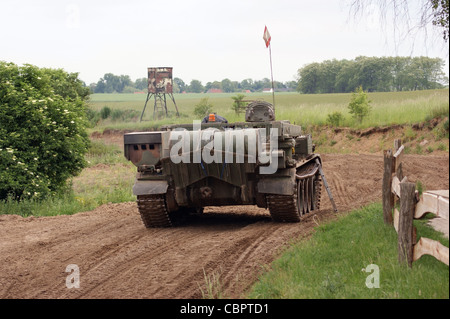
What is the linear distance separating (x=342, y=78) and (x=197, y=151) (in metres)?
28.8

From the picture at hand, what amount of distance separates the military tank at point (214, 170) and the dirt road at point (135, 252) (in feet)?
1.51

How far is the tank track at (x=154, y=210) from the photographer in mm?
10758

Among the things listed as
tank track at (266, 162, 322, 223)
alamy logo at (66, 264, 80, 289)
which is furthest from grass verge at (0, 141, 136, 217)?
alamy logo at (66, 264, 80, 289)

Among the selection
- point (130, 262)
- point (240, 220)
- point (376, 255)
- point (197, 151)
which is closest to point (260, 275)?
point (376, 255)

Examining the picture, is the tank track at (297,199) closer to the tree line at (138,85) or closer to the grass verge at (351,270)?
the grass verge at (351,270)

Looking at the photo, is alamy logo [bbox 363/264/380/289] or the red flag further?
the red flag

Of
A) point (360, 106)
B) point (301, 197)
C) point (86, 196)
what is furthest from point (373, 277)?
point (360, 106)

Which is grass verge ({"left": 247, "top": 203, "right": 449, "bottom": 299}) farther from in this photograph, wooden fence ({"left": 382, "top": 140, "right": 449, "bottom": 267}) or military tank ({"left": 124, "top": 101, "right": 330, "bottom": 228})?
military tank ({"left": 124, "top": 101, "right": 330, "bottom": 228})

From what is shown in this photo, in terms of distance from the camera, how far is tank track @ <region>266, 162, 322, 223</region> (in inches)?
416

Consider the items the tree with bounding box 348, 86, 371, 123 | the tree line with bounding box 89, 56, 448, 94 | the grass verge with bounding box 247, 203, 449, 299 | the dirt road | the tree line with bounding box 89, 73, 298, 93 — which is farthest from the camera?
the tree line with bounding box 89, 73, 298, 93

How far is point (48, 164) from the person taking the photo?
16.6m

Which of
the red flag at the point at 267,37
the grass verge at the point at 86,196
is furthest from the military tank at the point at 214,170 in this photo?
the grass verge at the point at 86,196

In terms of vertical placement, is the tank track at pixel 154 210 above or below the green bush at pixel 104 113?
below

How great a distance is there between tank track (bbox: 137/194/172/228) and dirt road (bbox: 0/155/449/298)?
195 millimetres
